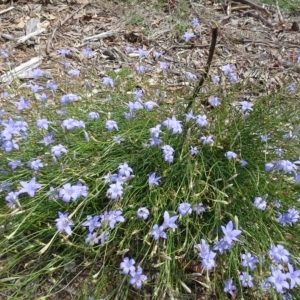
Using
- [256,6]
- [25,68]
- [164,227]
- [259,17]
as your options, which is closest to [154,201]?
[164,227]

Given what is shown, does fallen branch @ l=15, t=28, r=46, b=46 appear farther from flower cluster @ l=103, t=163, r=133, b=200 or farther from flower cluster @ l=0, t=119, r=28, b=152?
flower cluster @ l=103, t=163, r=133, b=200

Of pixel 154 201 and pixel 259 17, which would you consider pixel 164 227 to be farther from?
pixel 259 17

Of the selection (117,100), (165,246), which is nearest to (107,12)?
(117,100)

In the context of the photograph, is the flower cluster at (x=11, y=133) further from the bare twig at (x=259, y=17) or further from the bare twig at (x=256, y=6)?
the bare twig at (x=256, y=6)

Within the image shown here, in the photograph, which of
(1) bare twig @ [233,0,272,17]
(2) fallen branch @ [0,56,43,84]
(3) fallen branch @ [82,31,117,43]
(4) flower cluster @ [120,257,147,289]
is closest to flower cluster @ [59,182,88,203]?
(4) flower cluster @ [120,257,147,289]

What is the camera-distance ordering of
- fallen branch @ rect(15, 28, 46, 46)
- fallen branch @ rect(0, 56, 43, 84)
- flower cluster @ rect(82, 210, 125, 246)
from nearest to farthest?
flower cluster @ rect(82, 210, 125, 246), fallen branch @ rect(0, 56, 43, 84), fallen branch @ rect(15, 28, 46, 46)

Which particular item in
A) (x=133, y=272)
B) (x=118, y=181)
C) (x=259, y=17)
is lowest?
(x=259, y=17)

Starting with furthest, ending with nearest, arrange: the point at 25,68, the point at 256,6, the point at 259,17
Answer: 1. the point at 256,6
2. the point at 259,17
3. the point at 25,68

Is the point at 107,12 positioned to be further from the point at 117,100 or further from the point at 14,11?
the point at 117,100
